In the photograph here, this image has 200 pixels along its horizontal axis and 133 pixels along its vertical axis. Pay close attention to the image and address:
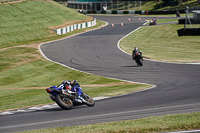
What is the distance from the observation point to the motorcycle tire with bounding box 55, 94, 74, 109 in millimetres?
12992

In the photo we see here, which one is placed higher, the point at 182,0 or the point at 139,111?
the point at 182,0

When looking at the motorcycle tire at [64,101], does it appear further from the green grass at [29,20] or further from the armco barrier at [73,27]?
the armco barrier at [73,27]

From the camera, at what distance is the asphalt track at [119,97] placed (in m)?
11.8

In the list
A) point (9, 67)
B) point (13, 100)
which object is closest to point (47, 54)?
point (9, 67)

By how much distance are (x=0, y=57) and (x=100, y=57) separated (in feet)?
37.3

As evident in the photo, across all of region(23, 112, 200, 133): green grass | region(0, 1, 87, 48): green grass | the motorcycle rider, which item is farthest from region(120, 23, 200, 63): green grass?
region(23, 112, 200, 133): green grass

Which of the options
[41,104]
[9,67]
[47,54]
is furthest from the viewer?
[47,54]

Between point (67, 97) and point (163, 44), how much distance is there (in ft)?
108

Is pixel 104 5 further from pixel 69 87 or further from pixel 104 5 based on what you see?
pixel 69 87

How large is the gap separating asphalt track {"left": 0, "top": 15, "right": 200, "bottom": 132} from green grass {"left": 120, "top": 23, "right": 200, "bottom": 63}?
2836 millimetres

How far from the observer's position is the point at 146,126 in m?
9.66

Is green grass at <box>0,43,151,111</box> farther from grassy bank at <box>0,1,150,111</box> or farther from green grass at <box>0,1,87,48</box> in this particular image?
green grass at <box>0,1,87,48</box>

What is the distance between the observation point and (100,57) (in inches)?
1378

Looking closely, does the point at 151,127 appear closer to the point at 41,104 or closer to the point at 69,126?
the point at 69,126
